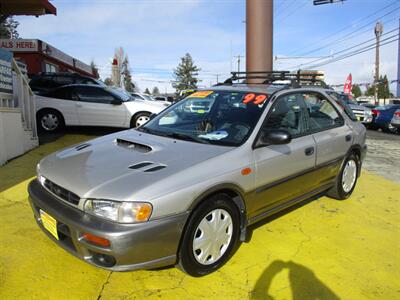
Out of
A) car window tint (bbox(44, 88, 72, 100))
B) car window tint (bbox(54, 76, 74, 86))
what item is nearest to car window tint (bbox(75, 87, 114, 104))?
car window tint (bbox(44, 88, 72, 100))

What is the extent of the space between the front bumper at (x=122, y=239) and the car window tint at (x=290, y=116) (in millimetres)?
1565

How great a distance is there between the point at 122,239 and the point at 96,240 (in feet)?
0.67

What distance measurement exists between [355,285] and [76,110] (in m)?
8.30

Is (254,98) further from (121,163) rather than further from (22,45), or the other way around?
(22,45)

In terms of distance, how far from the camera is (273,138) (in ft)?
11.4

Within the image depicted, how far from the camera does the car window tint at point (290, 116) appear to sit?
12.8 ft

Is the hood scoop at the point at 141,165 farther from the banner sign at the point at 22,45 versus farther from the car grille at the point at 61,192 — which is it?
the banner sign at the point at 22,45

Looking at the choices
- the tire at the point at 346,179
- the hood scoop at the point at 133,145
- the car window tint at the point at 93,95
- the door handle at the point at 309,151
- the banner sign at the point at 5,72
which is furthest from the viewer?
the car window tint at the point at 93,95

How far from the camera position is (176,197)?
275cm

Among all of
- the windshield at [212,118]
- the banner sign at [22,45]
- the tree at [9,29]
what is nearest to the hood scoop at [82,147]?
the windshield at [212,118]

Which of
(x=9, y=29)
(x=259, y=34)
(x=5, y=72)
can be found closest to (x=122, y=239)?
(x=5, y=72)

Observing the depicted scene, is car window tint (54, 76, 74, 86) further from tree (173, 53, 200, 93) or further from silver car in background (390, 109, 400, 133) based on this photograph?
tree (173, 53, 200, 93)

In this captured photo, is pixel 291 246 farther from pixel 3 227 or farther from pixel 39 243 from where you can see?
pixel 3 227

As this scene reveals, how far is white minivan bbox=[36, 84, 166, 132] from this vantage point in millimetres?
9664
